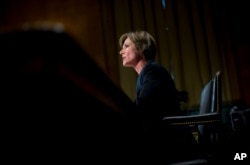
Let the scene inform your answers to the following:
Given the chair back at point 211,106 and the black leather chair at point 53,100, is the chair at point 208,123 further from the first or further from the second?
the black leather chair at point 53,100

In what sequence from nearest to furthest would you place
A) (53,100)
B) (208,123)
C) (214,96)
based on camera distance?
1. (53,100)
2. (208,123)
3. (214,96)

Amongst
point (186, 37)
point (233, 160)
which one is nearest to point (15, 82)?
point (233, 160)

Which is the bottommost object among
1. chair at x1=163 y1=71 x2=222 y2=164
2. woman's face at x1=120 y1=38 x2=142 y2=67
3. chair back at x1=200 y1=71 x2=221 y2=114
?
chair at x1=163 y1=71 x2=222 y2=164

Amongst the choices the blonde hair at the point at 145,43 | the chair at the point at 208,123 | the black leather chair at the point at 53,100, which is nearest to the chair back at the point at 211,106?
the chair at the point at 208,123

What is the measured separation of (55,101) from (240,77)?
3292 mm

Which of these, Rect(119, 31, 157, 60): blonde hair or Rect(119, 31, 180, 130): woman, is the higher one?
Rect(119, 31, 157, 60): blonde hair

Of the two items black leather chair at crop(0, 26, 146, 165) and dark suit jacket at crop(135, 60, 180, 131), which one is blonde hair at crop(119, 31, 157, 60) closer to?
dark suit jacket at crop(135, 60, 180, 131)

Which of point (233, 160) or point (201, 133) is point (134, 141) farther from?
point (233, 160)

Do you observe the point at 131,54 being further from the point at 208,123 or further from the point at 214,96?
the point at 208,123

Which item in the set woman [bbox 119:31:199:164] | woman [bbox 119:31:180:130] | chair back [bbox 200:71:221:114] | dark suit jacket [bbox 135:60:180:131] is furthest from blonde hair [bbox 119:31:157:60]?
chair back [bbox 200:71:221:114]

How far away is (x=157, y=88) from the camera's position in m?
1.76

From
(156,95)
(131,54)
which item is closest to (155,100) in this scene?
(156,95)

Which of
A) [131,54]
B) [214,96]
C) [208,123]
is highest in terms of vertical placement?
[131,54]

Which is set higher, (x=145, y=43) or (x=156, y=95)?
(x=145, y=43)
